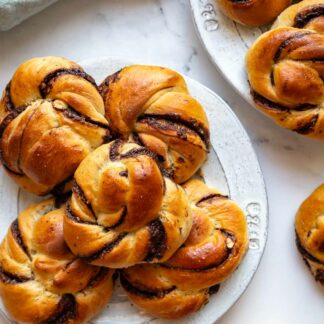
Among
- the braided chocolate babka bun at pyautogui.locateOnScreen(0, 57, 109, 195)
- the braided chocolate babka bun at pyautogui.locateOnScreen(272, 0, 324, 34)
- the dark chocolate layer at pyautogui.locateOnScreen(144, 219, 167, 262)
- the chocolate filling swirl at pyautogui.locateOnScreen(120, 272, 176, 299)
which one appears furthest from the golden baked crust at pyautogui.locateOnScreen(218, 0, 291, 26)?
the chocolate filling swirl at pyautogui.locateOnScreen(120, 272, 176, 299)

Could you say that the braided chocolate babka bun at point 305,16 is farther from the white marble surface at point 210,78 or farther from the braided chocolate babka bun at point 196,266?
the braided chocolate babka bun at point 196,266

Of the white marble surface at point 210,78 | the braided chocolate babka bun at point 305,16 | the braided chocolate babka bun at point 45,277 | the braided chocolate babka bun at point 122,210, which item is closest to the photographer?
the braided chocolate babka bun at point 122,210

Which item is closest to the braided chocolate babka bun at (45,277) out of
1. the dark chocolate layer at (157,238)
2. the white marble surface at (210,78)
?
the dark chocolate layer at (157,238)

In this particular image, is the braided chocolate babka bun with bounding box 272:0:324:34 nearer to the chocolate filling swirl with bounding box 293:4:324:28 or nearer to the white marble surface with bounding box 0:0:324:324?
the chocolate filling swirl with bounding box 293:4:324:28

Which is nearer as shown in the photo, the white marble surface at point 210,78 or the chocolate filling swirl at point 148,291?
the chocolate filling swirl at point 148,291

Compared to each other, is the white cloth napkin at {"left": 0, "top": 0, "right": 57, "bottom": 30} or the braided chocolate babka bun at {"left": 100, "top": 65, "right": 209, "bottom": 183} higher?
the white cloth napkin at {"left": 0, "top": 0, "right": 57, "bottom": 30}

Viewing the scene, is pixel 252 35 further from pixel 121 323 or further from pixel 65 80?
pixel 121 323
